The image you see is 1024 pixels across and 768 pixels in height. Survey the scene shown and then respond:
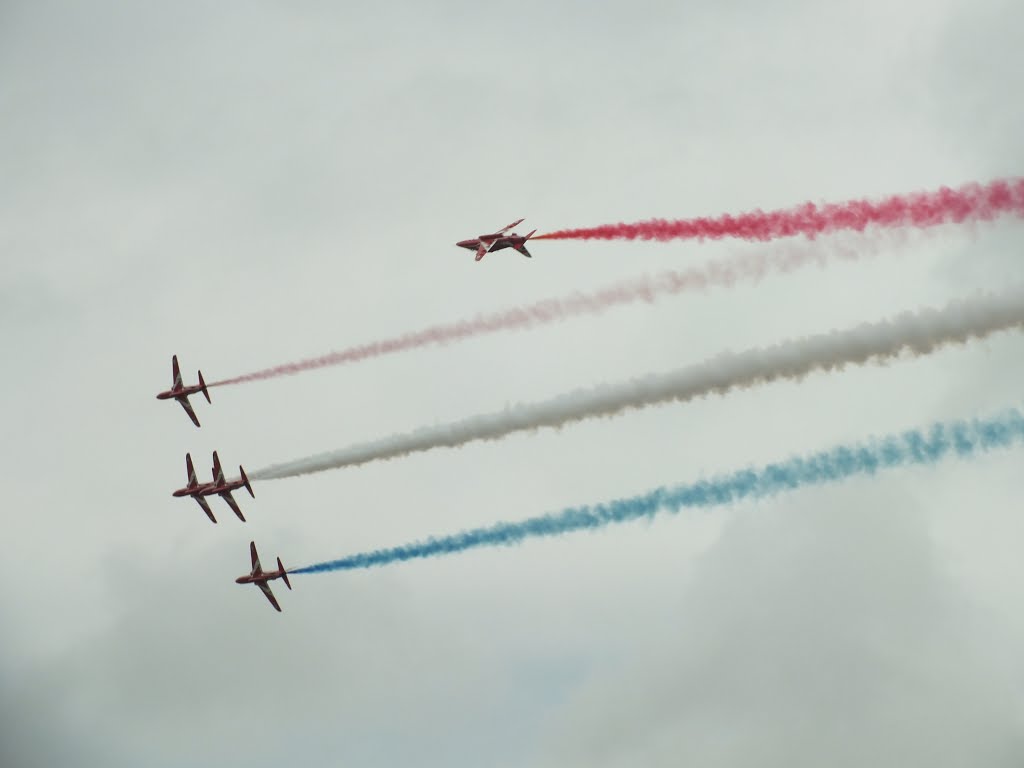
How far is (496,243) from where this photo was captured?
80.3m

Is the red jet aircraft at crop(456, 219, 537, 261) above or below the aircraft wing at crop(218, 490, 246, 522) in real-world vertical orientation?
above

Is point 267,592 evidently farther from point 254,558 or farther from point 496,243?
point 496,243

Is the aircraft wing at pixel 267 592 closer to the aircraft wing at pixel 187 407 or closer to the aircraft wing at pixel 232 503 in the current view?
the aircraft wing at pixel 232 503

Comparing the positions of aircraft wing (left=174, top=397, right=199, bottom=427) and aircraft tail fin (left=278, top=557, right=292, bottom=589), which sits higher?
aircraft wing (left=174, top=397, right=199, bottom=427)

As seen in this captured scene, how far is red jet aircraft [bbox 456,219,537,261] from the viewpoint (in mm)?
79562

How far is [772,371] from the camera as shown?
63156 millimetres

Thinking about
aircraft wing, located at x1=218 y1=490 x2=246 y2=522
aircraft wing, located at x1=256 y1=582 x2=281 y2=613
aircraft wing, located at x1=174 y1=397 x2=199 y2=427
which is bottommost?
aircraft wing, located at x1=256 y1=582 x2=281 y2=613

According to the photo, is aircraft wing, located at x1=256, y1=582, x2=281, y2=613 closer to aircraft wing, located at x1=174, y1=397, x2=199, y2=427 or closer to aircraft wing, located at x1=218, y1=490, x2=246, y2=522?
aircraft wing, located at x1=218, y1=490, x2=246, y2=522

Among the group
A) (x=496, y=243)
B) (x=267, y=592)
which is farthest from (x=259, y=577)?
(x=496, y=243)

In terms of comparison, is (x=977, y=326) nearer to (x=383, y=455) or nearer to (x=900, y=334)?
(x=900, y=334)

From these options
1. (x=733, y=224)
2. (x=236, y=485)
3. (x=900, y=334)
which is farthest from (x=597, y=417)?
(x=236, y=485)

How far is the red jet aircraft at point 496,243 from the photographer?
7956 centimetres

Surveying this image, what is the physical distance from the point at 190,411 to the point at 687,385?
121ft

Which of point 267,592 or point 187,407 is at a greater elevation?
point 187,407
